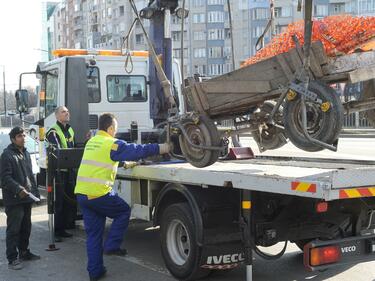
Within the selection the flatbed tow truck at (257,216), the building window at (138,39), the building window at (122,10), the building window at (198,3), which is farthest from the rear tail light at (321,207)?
the building window at (122,10)

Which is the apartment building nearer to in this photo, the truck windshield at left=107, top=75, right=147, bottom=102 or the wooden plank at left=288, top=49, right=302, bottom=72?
the truck windshield at left=107, top=75, right=147, bottom=102

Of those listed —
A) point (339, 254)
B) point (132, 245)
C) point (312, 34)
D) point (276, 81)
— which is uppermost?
point (312, 34)

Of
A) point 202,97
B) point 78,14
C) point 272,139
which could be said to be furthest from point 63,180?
point 78,14

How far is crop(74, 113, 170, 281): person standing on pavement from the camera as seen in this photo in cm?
607

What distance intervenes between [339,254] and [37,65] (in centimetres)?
668

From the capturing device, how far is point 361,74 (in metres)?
4.96

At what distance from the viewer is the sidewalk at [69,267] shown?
6.19 meters

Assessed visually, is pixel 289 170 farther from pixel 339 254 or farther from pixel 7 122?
pixel 7 122

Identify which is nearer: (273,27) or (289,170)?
(289,170)

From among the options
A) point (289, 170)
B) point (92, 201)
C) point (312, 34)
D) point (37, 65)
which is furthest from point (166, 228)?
point (37, 65)

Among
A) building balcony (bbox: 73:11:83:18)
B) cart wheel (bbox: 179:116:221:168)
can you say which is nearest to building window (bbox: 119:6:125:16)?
building balcony (bbox: 73:11:83:18)

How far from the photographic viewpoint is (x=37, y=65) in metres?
9.91

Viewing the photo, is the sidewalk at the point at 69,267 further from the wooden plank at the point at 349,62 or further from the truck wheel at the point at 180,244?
the wooden plank at the point at 349,62

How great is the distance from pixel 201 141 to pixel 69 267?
2.19 meters
